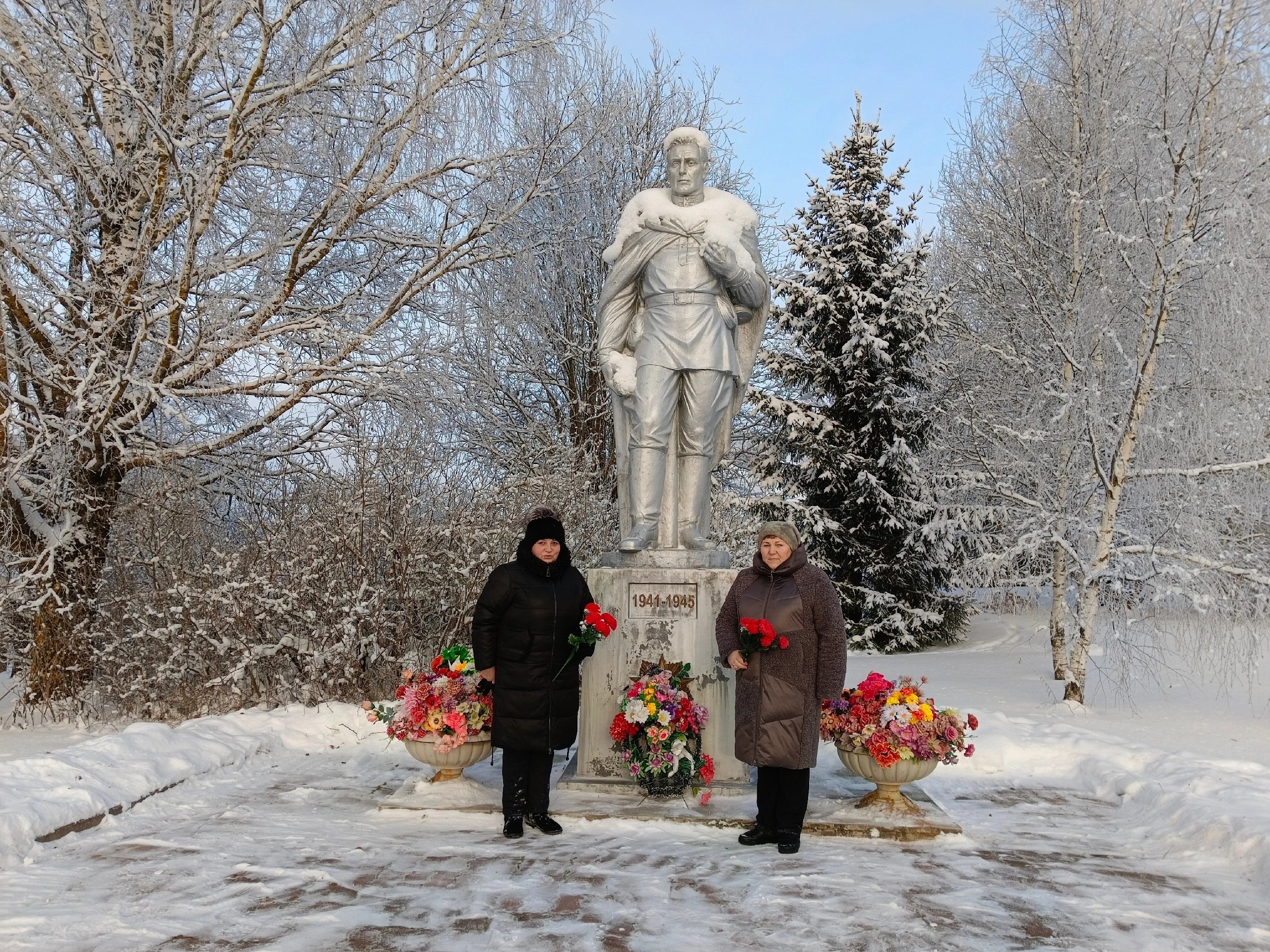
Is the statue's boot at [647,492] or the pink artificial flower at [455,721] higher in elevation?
the statue's boot at [647,492]

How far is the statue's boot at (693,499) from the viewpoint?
5824 mm

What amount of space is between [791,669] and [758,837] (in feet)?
2.65

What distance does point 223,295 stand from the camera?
7746 mm

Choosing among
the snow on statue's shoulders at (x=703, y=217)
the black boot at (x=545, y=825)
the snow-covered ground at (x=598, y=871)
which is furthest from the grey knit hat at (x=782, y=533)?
the snow on statue's shoulders at (x=703, y=217)

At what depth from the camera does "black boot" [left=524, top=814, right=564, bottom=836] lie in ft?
15.4

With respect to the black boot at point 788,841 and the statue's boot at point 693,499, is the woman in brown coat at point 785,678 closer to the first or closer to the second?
the black boot at point 788,841

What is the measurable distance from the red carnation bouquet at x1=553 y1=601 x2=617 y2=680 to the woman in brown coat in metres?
0.59

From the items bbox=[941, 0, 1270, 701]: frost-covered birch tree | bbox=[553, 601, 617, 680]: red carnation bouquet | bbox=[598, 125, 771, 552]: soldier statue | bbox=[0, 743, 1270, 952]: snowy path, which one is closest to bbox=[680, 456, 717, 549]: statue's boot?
bbox=[598, 125, 771, 552]: soldier statue

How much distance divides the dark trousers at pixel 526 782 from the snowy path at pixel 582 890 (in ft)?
0.56

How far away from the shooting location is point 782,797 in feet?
14.8

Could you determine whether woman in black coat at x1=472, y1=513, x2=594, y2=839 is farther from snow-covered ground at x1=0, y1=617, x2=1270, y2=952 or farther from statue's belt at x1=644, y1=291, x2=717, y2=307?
statue's belt at x1=644, y1=291, x2=717, y2=307

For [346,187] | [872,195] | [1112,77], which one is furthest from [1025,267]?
[346,187]

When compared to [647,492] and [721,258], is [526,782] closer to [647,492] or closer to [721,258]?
[647,492]

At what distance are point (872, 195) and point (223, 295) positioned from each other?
1129cm
